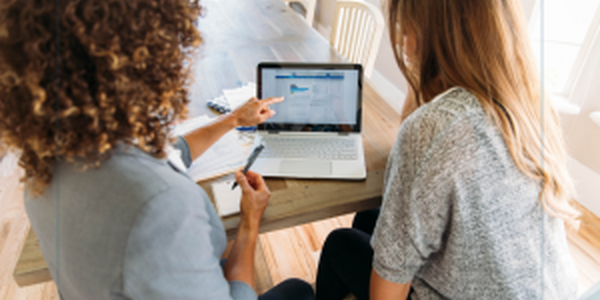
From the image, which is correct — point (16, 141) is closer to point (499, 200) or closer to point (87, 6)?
point (87, 6)

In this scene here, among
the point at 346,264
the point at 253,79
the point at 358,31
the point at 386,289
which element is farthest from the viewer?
the point at 358,31

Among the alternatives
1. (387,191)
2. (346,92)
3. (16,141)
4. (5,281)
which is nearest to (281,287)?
(387,191)

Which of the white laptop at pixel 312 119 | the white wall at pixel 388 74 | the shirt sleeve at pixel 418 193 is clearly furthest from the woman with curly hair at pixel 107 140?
the white wall at pixel 388 74

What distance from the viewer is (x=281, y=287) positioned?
3.13 feet

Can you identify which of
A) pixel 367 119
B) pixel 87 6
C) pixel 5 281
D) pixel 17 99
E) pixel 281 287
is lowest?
pixel 5 281

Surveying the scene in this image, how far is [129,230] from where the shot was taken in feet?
1.57

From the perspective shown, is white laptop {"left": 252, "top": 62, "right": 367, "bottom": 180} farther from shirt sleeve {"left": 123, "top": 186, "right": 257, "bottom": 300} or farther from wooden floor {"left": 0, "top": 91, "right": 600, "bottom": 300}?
wooden floor {"left": 0, "top": 91, "right": 600, "bottom": 300}

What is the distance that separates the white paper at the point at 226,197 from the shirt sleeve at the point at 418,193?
0.33 meters

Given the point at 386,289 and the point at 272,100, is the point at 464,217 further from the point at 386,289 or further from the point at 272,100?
the point at 272,100

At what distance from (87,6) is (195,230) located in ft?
1.06

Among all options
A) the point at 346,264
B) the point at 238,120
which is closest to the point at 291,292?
the point at 346,264

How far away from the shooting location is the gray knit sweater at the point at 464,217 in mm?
583

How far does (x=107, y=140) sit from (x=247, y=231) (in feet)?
1.18

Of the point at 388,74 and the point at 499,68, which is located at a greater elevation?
the point at 499,68
